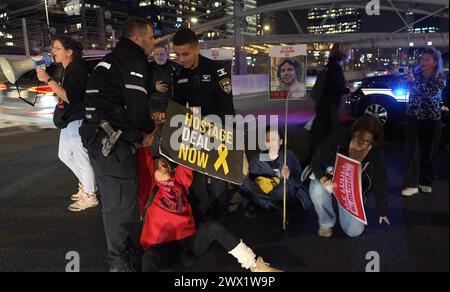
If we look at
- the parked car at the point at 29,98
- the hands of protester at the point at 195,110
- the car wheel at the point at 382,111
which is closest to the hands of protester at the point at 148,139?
the hands of protester at the point at 195,110

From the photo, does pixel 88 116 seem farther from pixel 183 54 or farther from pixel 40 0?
pixel 40 0

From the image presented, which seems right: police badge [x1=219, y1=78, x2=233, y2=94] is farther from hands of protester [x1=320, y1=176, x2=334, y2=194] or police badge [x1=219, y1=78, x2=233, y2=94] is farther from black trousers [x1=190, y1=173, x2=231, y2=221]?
hands of protester [x1=320, y1=176, x2=334, y2=194]

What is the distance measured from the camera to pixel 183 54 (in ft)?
11.0

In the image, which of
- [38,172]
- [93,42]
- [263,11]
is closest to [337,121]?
[38,172]

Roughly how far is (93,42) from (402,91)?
20197 millimetres

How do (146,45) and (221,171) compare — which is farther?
(221,171)

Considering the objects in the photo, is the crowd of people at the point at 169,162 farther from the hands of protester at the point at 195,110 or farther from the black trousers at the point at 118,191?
the hands of protester at the point at 195,110

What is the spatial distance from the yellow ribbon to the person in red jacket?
31 cm

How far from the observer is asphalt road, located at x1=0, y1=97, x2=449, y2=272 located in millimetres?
3119

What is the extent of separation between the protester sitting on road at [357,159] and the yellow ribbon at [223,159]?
100 cm

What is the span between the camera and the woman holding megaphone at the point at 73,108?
12.5ft

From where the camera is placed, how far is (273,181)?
4020 millimetres

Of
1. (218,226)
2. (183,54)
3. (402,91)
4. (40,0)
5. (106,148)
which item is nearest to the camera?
(106,148)

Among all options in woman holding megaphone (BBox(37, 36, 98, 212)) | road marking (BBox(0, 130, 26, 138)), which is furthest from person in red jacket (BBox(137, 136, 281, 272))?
road marking (BBox(0, 130, 26, 138))
